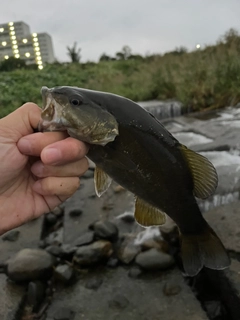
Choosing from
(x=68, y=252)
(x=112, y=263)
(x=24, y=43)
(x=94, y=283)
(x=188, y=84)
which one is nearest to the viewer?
(x=94, y=283)

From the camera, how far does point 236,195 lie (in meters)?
4.04

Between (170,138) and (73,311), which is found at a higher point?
(170,138)

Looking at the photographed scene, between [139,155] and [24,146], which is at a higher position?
[24,146]

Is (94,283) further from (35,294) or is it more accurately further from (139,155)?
(139,155)

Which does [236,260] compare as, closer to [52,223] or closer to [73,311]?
[73,311]

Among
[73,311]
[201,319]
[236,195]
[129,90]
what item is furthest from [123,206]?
[129,90]

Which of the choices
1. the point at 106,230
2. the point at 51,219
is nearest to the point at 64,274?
the point at 106,230

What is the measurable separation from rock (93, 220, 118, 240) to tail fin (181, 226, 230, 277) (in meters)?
1.83

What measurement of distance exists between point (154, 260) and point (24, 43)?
84231mm

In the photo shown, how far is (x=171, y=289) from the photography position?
120 inches

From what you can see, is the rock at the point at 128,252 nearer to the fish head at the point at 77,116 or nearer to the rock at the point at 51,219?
the rock at the point at 51,219

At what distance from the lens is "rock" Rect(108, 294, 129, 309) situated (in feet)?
9.79

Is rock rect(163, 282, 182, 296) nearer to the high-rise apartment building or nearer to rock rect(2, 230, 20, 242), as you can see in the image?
rock rect(2, 230, 20, 242)

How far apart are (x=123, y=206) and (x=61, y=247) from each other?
1236 mm
